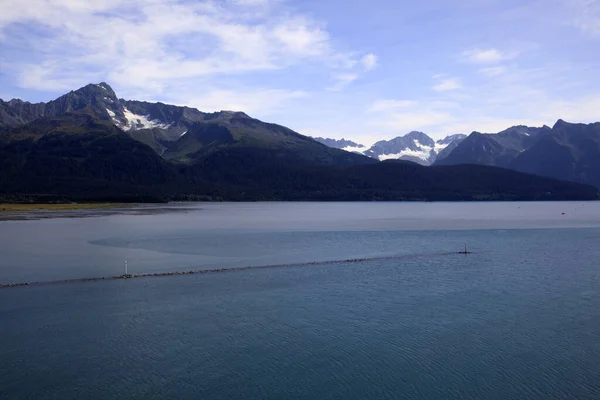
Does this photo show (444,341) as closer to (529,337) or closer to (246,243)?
(529,337)

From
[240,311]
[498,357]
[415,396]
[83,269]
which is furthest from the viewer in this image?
[83,269]

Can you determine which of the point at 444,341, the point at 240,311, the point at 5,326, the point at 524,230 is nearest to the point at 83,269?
the point at 5,326

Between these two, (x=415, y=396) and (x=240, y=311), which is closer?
(x=415, y=396)

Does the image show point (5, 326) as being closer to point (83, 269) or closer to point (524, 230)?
point (83, 269)

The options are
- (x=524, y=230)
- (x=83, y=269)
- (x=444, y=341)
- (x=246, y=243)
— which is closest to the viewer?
(x=444, y=341)

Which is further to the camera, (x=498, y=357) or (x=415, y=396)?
(x=498, y=357)

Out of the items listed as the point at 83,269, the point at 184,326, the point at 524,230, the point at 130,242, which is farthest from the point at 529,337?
the point at 524,230

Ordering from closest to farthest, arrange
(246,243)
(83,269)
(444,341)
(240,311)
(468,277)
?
1. (444,341)
2. (240,311)
3. (468,277)
4. (83,269)
5. (246,243)
